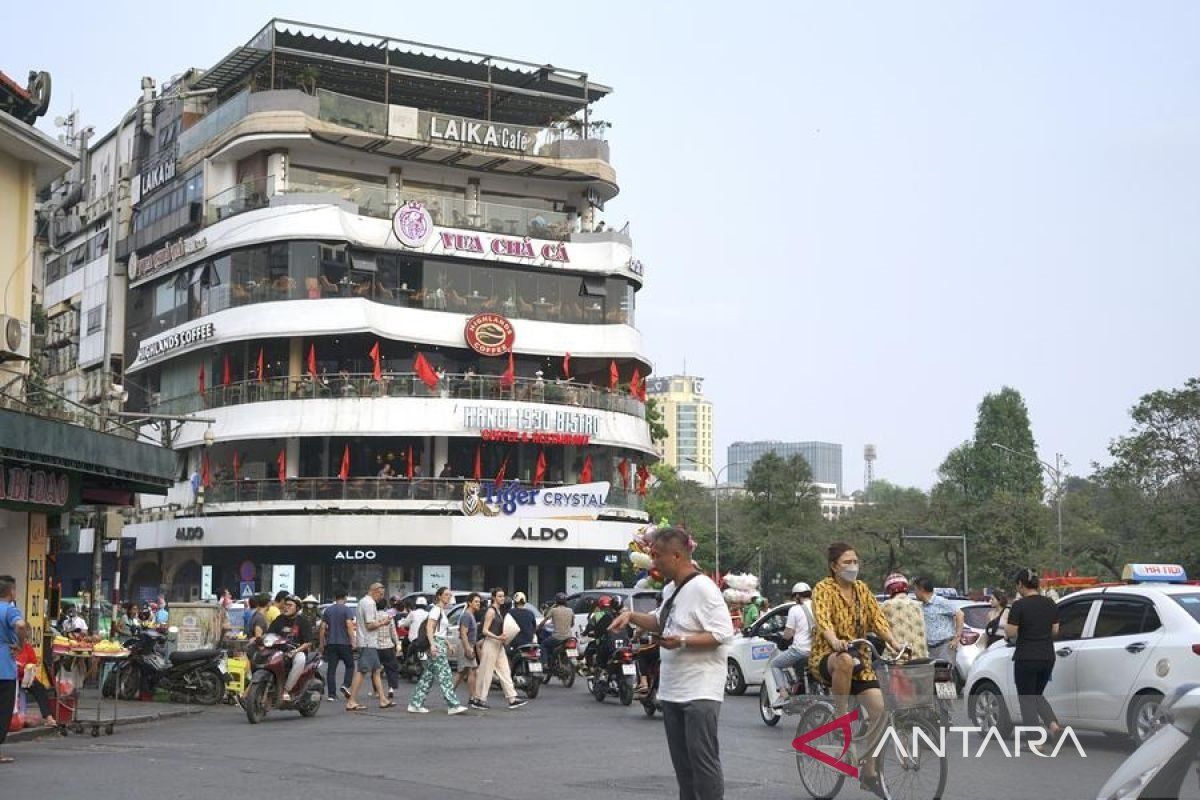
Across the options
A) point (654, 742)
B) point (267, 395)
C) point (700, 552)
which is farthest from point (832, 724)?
point (700, 552)

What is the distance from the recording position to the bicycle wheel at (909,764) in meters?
10.1

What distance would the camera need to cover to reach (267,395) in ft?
179

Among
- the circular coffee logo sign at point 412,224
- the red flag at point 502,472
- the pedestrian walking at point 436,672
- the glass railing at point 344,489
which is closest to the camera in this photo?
the pedestrian walking at point 436,672

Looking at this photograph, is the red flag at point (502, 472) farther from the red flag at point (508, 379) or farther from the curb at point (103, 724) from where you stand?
the curb at point (103, 724)

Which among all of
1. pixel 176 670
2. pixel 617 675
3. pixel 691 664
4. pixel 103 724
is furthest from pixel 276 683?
pixel 691 664

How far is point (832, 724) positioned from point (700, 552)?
273 ft

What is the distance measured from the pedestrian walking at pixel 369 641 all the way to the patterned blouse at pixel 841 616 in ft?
41.4

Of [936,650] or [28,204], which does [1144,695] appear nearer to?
[936,650]

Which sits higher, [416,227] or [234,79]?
[234,79]

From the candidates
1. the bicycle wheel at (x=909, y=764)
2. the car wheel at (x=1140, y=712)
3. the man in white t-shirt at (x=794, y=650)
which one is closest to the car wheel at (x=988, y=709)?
the car wheel at (x=1140, y=712)

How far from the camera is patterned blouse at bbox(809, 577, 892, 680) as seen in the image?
10297mm

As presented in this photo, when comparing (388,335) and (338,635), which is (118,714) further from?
(388,335)

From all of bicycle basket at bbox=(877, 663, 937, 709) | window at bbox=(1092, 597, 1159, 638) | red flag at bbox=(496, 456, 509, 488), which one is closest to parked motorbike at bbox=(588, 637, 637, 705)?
window at bbox=(1092, 597, 1159, 638)

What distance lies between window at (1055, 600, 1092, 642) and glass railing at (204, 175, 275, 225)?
146 ft
